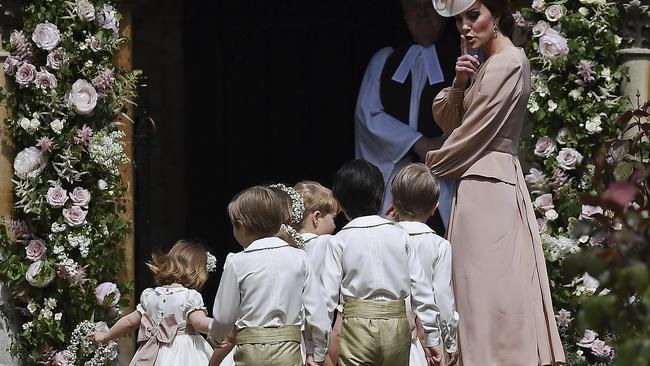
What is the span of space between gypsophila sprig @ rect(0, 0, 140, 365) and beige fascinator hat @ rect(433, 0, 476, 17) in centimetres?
200

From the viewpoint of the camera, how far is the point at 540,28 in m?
7.50

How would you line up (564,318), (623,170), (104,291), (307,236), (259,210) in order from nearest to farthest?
1. (623,170)
2. (259,210)
3. (307,236)
4. (104,291)
5. (564,318)

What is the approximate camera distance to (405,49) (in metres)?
8.51

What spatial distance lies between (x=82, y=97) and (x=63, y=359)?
4.32ft

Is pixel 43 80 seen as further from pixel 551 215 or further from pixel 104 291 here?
pixel 551 215

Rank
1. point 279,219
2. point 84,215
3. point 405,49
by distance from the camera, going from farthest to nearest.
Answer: point 405,49
point 84,215
point 279,219

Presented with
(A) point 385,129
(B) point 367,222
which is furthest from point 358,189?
(A) point 385,129

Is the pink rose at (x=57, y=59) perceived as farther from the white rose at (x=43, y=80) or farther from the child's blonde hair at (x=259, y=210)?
the child's blonde hair at (x=259, y=210)

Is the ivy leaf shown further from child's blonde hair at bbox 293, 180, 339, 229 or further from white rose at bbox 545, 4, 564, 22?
white rose at bbox 545, 4, 564, 22

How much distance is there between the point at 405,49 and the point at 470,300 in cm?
297

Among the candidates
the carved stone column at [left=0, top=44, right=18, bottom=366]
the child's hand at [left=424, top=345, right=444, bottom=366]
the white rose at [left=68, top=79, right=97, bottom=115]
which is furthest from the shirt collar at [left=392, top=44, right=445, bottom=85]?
the child's hand at [left=424, top=345, right=444, bottom=366]

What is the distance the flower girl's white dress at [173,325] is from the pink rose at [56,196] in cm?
104

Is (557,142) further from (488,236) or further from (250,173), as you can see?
(250,173)

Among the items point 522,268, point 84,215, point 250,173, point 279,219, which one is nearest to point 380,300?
point 279,219
